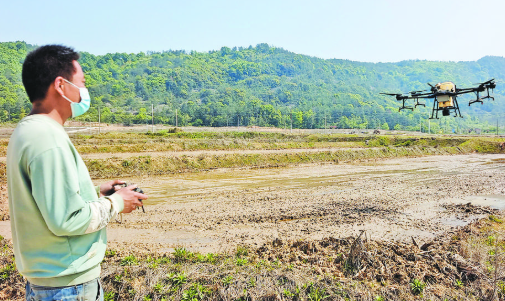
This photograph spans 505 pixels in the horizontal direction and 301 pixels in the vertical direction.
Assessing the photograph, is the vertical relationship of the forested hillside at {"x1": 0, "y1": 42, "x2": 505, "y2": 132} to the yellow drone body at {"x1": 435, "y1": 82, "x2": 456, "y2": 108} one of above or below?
above

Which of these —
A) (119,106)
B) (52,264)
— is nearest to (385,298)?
(52,264)

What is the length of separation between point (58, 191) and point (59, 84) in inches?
24.6

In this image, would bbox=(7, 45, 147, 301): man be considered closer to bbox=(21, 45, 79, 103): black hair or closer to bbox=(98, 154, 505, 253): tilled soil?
bbox=(21, 45, 79, 103): black hair

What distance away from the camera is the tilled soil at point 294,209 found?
800 cm

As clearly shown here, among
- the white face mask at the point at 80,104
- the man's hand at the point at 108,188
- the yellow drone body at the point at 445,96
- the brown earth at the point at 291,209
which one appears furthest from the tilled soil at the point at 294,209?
the white face mask at the point at 80,104

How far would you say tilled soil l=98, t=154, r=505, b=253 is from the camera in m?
8.00

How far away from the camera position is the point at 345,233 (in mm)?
8266

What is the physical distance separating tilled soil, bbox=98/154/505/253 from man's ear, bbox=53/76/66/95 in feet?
18.6

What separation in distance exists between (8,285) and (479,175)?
22.8 metres

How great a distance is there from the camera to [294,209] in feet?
35.0

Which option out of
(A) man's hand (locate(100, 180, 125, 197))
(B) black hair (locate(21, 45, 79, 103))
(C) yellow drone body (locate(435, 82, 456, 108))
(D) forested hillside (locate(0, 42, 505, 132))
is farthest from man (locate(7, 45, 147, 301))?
(D) forested hillside (locate(0, 42, 505, 132))

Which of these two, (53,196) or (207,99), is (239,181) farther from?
(207,99)

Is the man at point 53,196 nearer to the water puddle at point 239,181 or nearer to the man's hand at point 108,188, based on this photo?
the man's hand at point 108,188

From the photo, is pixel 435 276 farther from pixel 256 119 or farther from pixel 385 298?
pixel 256 119
